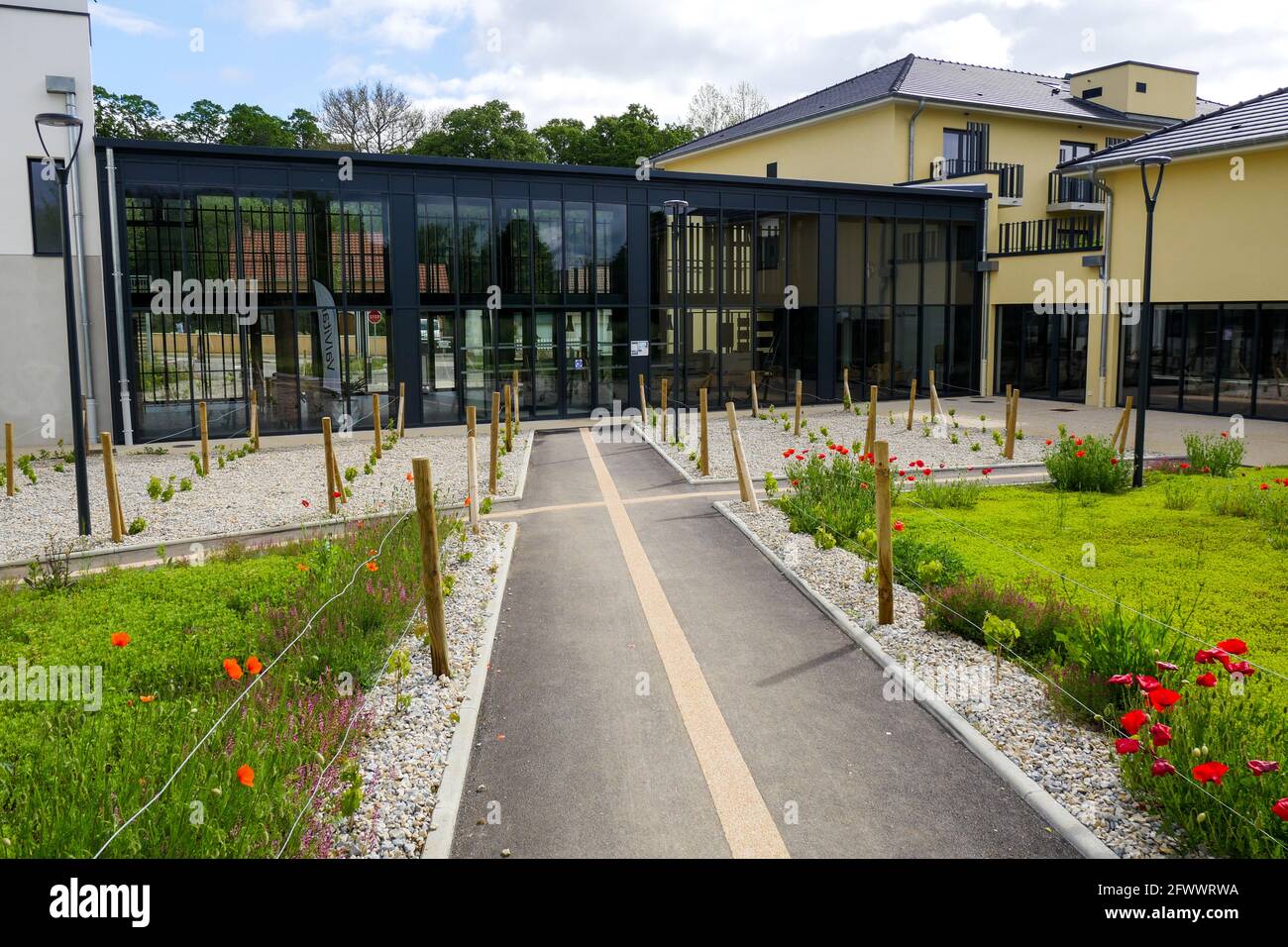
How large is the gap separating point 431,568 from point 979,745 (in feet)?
13.8

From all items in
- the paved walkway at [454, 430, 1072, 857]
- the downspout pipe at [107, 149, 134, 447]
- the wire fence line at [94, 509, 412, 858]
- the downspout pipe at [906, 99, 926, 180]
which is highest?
the downspout pipe at [906, 99, 926, 180]

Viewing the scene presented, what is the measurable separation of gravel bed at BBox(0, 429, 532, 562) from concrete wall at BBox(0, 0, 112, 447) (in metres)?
2.22

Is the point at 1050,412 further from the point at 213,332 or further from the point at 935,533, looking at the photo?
the point at 213,332

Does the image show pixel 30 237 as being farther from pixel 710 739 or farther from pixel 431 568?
pixel 710 739

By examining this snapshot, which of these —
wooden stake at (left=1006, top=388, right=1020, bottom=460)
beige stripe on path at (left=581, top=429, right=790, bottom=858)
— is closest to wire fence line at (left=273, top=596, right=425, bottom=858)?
beige stripe on path at (left=581, top=429, right=790, bottom=858)

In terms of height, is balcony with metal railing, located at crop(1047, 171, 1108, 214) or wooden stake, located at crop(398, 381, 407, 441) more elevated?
balcony with metal railing, located at crop(1047, 171, 1108, 214)

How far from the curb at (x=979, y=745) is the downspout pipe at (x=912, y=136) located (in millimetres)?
29696

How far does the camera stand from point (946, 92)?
37.6 metres

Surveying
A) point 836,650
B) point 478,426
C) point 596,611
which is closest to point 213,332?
point 478,426

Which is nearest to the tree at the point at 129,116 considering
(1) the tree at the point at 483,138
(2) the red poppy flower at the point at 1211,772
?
(1) the tree at the point at 483,138

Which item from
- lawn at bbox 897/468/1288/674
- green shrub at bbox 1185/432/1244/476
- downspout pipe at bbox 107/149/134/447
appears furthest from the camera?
downspout pipe at bbox 107/149/134/447

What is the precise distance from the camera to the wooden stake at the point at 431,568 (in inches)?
311

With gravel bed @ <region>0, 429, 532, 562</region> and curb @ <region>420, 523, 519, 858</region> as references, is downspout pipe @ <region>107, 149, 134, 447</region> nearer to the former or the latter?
gravel bed @ <region>0, 429, 532, 562</region>

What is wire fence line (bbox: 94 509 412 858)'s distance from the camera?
15.3ft
